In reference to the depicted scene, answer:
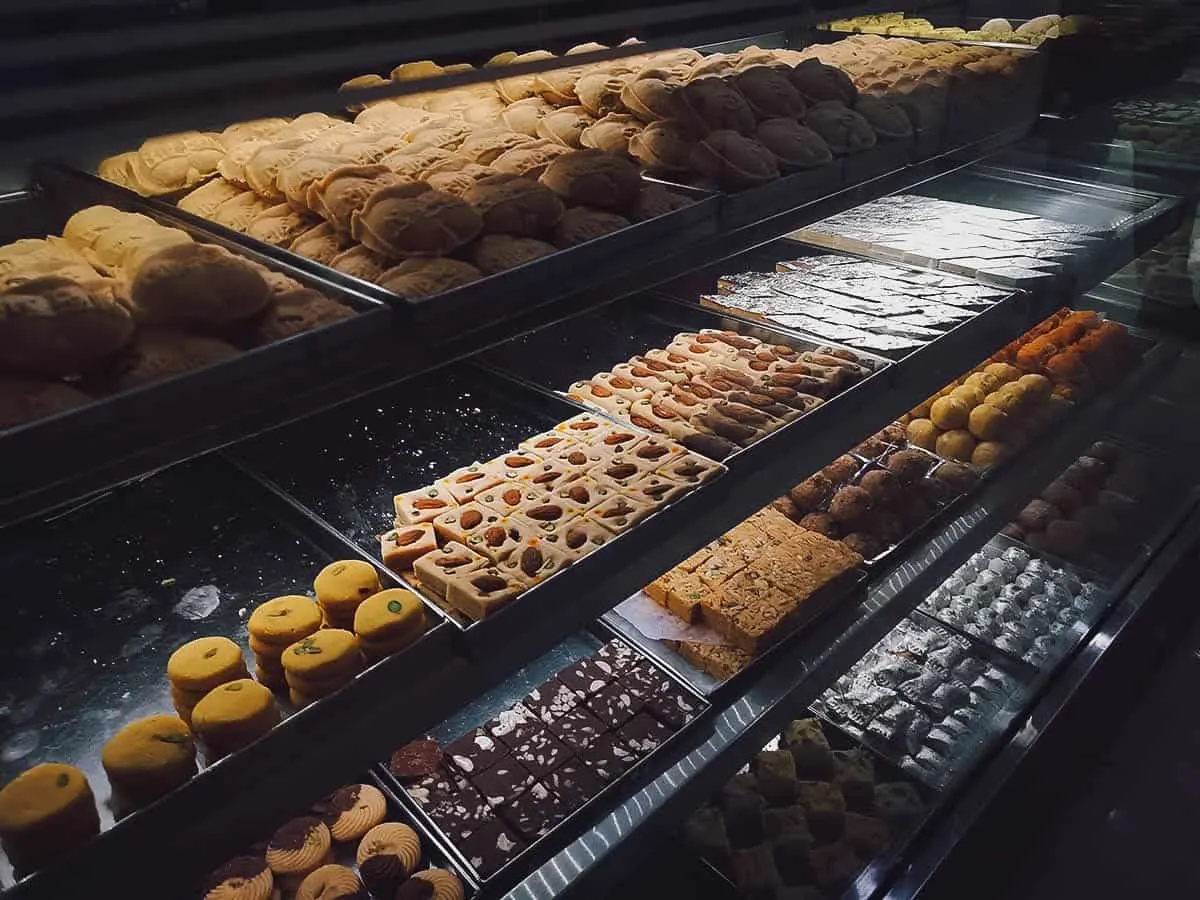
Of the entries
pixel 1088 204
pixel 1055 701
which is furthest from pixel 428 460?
pixel 1088 204

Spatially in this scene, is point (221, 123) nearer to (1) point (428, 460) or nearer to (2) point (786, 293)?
(1) point (428, 460)

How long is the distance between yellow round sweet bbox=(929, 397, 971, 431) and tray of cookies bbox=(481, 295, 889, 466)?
2.76 feet

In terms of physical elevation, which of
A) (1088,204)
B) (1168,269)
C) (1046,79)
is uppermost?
(1046,79)

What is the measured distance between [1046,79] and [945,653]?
1.72 meters

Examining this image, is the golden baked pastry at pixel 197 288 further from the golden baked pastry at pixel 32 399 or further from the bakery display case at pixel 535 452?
the golden baked pastry at pixel 32 399

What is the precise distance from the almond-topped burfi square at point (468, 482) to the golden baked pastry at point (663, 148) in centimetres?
68

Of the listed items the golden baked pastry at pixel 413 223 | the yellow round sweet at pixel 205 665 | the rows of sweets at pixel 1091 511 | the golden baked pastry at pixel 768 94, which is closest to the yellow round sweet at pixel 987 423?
the rows of sweets at pixel 1091 511

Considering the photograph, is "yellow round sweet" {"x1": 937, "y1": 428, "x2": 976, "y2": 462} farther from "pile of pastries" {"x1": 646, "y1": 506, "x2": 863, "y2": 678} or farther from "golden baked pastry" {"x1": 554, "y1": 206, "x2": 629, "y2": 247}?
"golden baked pastry" {"x1": 554, "y1": 206, "x2": 629, "y2": 247}

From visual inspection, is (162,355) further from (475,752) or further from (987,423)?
(987,423)

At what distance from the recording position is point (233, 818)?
3.74 ft

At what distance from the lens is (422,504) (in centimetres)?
174

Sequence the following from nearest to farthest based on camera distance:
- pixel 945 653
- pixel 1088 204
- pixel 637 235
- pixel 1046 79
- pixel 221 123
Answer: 1. pixel 221 123
2. pixel 637 235
3. pixel 1046 79
4. pixel 945 653
5. pixel 1088 204

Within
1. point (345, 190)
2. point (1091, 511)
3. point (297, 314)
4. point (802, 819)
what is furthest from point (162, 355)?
point (1091, 511)

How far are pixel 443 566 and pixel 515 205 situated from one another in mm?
602
